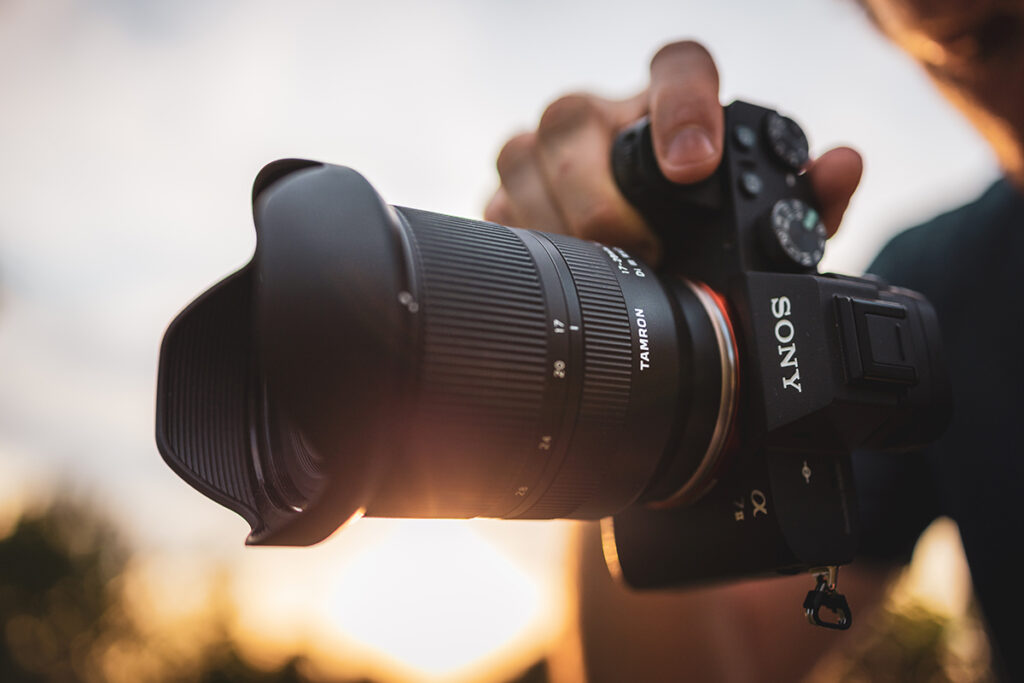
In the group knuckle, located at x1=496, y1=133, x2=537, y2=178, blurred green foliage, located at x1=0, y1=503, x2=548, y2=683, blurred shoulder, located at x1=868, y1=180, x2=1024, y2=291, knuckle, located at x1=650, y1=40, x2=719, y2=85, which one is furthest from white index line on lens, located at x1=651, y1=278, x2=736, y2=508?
blurred green foliage, located at x1=0, y1=503, x2=548, y2=683

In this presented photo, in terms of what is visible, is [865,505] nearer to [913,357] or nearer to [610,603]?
[610,603]

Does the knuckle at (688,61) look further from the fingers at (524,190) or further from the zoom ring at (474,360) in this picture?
the zoom ring at (474,360)

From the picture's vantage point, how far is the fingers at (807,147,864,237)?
1.15 metres

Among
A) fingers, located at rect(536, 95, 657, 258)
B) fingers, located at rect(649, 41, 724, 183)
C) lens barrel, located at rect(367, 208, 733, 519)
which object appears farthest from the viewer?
fingers, located at rect(536, 95, 657, 258)

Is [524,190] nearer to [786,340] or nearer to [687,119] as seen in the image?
[687,119]

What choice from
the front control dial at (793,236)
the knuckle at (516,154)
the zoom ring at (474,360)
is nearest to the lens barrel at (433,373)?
the zoom ring at (474,360)

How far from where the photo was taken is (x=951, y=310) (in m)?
1.84

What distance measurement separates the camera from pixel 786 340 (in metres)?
0.97

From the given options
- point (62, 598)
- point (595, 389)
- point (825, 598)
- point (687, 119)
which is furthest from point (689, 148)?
point (62, 598)

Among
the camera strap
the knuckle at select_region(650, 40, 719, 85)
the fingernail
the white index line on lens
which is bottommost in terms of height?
the camera strap

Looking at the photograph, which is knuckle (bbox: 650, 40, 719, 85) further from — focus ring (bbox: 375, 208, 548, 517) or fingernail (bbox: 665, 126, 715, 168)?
focus ring (bbox: 375, 208, 548, 517)

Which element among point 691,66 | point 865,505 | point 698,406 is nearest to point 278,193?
point 698,406

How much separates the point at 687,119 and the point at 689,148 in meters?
0.05

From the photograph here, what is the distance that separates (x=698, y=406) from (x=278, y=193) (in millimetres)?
573
